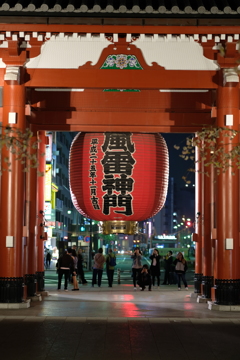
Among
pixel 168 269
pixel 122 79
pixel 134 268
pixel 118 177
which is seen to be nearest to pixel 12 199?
pixel 118 177

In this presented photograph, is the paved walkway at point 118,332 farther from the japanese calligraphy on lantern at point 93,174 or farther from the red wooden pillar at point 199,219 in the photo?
the japanese calligraphy on lantern at point 93,174

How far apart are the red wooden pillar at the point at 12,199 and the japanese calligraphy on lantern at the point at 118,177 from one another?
2.28 metres

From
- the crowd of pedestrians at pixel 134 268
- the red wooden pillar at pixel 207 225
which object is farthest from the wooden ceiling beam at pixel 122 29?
the crowd of pedestrians at pixel 134 268

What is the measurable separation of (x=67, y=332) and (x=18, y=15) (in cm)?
742

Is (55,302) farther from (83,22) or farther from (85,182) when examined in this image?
(83,22)

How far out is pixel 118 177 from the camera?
15656 mm

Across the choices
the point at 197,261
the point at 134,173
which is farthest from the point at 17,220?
the point at 197,261

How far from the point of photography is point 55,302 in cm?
1745

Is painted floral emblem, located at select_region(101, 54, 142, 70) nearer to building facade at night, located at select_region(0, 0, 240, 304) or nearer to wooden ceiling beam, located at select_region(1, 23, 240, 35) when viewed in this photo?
building facade at night, located at select_region(0, 0, 240, 304)

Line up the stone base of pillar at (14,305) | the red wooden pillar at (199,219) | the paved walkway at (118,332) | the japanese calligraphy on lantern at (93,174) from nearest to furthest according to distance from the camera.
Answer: the paved walkway at (118,332) < the stone base of pillar at (14,305) < the japanese calligraphy on lantern at (93,174) < the red wooden pillar at (199,219)

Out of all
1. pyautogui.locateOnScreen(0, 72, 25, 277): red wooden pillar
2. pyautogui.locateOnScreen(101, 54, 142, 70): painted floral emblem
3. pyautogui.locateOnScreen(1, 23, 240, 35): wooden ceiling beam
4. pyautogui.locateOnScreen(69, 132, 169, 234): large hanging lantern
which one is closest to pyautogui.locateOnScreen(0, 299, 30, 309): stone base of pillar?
pyautogui.locateOnScreen(0, 72, 25, 277): red wooden pillar

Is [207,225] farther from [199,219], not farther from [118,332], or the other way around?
[118,332]

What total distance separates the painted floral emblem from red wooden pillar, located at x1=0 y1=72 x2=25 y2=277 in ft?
7.62

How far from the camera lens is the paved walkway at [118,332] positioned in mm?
9508
